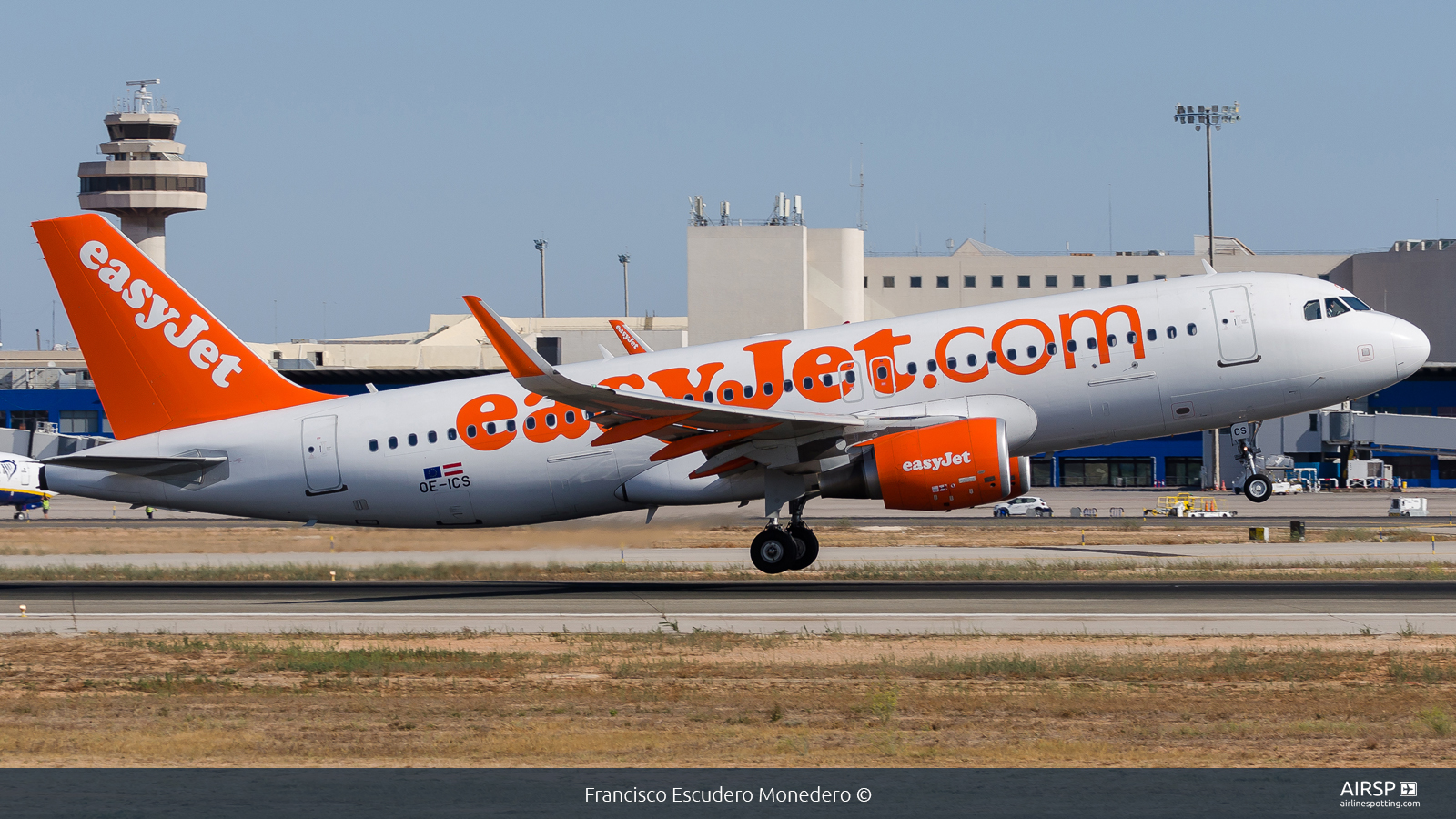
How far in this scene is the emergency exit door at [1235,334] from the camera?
30.3m

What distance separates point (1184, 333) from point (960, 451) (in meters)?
5.51

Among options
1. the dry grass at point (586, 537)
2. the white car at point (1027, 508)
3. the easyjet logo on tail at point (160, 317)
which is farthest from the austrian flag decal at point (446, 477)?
the white car at point (1027, 508)

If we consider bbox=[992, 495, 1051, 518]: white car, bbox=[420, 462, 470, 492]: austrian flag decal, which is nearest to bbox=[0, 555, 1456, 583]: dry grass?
bbox=[420, 462, 470, 492]: austrian flag decal

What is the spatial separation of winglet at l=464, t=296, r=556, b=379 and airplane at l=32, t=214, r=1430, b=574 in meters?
1.44

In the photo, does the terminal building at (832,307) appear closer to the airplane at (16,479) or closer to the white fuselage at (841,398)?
the airplane at (16,479)

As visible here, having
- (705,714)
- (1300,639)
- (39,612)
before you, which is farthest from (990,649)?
(39,612)

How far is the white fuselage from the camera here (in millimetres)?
30344

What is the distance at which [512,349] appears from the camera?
2678 cm
